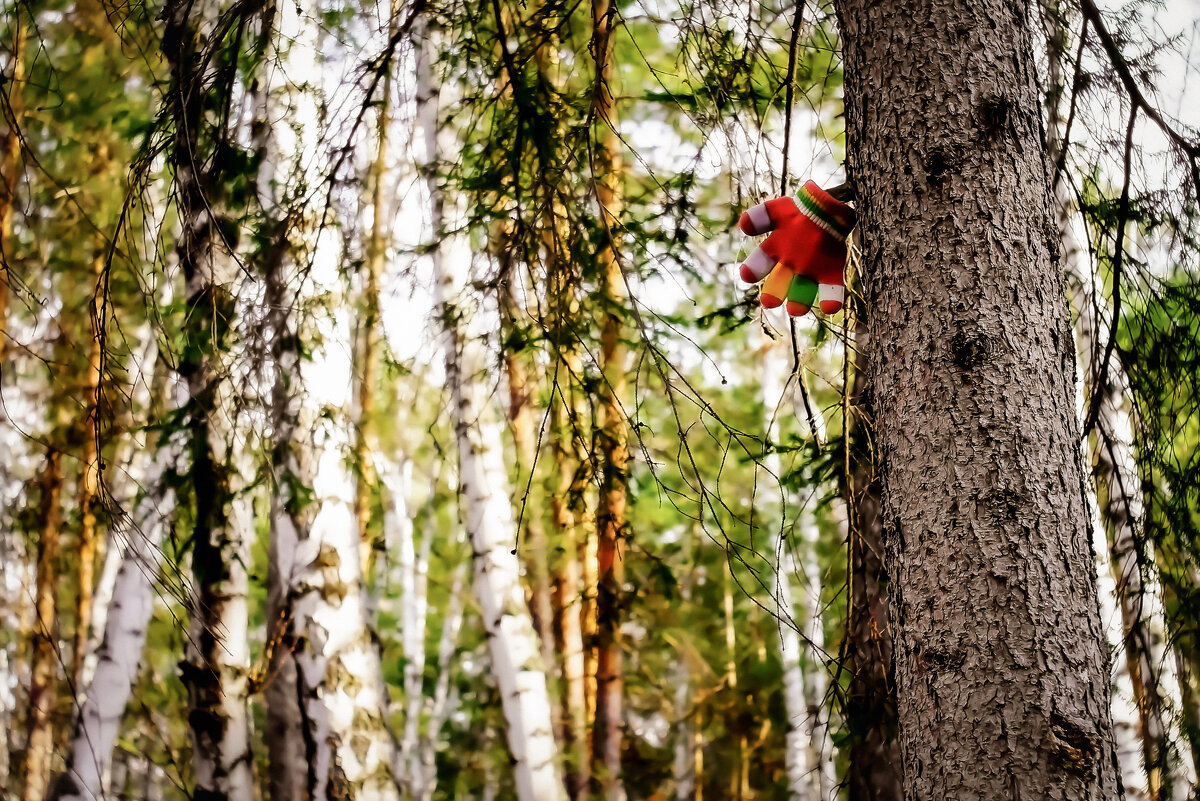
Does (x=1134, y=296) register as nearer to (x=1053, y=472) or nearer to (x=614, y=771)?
(x=1053, y=472)

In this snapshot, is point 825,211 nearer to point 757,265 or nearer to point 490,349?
point 757,265

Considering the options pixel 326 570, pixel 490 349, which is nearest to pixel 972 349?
pixel 490 349

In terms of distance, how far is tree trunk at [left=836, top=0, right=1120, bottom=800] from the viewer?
110 centimetres

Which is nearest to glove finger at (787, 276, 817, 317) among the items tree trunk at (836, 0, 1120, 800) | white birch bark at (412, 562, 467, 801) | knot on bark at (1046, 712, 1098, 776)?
tree trunk at (836, 0, 1120, 800)

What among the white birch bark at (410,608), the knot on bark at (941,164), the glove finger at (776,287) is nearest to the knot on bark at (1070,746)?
the knot on bark at (941,164)

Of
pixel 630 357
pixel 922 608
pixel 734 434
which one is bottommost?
pixel 922 608

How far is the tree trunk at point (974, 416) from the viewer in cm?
110

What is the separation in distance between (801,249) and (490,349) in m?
1.04

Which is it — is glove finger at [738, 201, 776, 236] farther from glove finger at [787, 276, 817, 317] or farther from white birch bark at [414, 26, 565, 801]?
white birch bark at [414, 26, 565, 801]

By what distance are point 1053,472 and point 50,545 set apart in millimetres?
8251

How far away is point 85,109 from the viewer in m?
4.81

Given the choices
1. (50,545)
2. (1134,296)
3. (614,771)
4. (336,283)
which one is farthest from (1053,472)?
(50,545)

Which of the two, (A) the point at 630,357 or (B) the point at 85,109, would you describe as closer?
(B) the point at 85,109

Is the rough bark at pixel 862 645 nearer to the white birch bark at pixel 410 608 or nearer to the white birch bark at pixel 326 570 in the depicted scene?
the white birch bark at pixel 326 570
